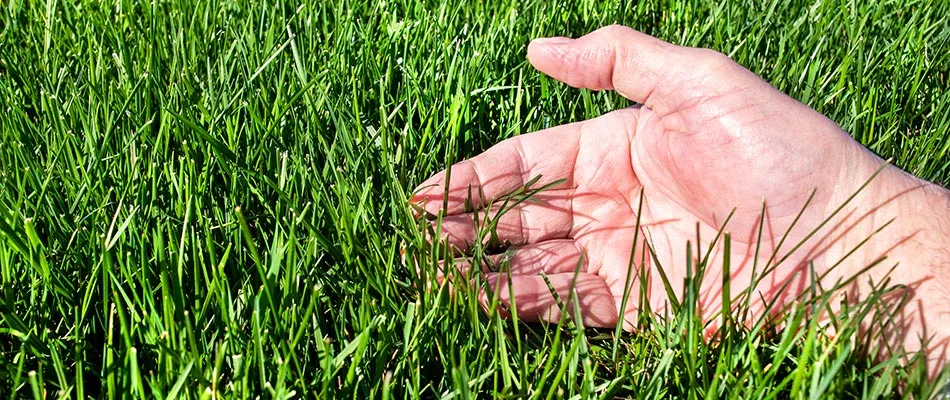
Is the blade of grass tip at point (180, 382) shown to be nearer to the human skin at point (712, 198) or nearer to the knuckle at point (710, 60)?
the human skin at point (712, 198)

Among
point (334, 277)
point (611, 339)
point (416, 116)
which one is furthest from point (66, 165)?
point (611, 339)

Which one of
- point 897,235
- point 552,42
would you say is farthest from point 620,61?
point 897,235

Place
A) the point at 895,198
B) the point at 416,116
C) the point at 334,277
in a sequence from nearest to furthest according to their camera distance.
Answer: the point at 334,277
the point at 895,198
the point at 416,116

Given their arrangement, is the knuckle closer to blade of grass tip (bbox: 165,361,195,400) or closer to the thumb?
the thumb

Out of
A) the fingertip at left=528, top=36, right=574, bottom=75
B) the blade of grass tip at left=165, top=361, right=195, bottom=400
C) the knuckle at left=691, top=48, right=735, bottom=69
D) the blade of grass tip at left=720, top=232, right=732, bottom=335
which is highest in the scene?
the knuckle at left=691, top=48, right=735, bottom=69

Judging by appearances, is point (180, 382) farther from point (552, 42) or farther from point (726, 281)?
point (552, 42)

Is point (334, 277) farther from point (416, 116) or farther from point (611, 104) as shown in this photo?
point (611, 104)

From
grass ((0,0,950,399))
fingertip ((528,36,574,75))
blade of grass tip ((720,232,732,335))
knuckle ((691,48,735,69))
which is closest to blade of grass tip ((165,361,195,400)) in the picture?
grass ((0,0,950,399))
